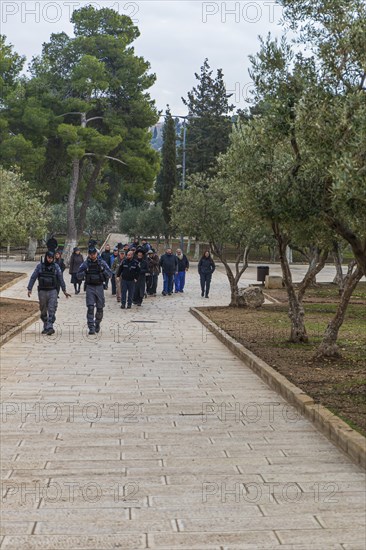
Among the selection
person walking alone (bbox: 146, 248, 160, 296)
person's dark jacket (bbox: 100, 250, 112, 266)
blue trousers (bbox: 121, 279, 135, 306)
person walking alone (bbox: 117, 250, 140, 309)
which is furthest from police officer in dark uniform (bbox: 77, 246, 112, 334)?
person's dark jacket (bbox: 100, 250, 112, 266)

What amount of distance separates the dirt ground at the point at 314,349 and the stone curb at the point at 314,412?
13cm

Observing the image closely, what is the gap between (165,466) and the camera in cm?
688

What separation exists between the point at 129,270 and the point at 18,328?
6906 mm

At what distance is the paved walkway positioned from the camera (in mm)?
5262

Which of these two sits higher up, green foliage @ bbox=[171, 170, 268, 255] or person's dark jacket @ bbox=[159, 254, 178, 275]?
green foliage @ bbox=[171, 170, 268, 255]

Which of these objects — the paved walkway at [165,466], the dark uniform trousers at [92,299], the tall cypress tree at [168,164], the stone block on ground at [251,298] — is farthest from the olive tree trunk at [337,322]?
the tall cypress tree at [168,164]

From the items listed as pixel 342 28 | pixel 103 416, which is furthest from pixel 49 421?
pixel 342 28

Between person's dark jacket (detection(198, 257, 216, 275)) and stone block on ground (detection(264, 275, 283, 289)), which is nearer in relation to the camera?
person's dark jacket (detection(198, 257, 216, 275))

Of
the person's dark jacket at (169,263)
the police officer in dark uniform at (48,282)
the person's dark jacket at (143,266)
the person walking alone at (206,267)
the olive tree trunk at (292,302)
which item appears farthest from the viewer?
the person's dark jacket at (169,263)

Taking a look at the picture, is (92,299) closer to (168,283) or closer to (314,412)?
(314,412)

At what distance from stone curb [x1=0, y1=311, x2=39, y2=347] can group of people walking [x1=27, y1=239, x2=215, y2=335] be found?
0.62m

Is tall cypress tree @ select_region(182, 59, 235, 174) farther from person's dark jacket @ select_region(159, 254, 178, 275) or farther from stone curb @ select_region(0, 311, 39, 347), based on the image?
stone curb @ select_region(0, 311, 39, 347)

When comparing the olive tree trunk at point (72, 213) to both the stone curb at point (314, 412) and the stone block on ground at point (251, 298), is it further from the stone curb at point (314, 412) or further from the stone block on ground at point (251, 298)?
the stone curb at point (314, 412)

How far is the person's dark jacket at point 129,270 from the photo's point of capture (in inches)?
971
